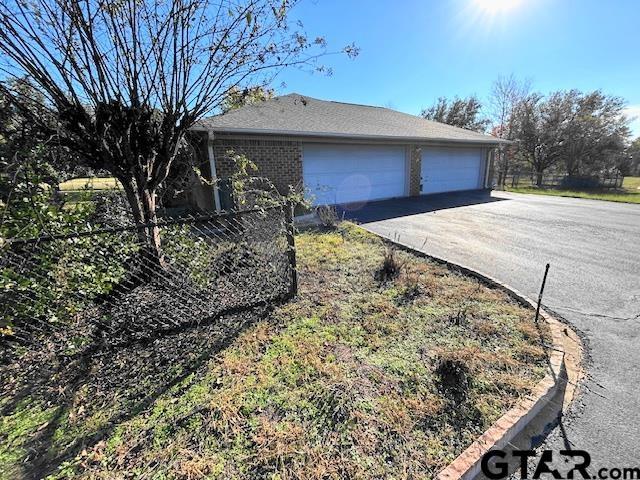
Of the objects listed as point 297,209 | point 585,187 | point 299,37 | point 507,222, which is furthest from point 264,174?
point 585,187

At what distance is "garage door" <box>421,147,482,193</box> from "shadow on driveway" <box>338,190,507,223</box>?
24.7 inches

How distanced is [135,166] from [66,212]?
793mm

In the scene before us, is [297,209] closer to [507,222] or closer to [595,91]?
[507,222]

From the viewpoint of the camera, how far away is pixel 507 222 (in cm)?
797

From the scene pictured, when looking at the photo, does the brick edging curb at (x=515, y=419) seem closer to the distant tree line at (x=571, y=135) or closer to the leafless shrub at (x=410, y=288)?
the leafless shrub at (x=410, y=288)

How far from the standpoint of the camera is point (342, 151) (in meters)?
10.2

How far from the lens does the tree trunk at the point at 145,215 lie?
3.28 metres

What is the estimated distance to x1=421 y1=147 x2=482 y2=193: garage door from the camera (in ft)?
41.3

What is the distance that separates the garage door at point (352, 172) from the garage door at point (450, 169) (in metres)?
1.40

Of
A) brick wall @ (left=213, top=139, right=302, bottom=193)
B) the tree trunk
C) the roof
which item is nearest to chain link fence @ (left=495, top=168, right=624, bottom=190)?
the roof

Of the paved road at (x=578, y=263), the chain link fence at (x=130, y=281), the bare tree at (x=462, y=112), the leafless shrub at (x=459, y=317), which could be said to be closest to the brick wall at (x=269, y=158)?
the paved road at (x=578, y=263)

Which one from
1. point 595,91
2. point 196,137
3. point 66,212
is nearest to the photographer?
point 66,212

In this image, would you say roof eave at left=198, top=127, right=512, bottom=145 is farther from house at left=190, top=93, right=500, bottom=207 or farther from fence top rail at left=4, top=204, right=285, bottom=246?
fence top rail at left=4, top=204, right=285, bottom=246

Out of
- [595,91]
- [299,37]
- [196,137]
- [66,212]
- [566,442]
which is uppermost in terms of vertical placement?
[595,91]
